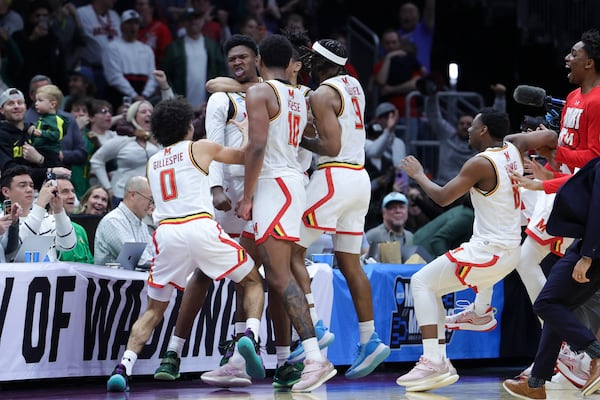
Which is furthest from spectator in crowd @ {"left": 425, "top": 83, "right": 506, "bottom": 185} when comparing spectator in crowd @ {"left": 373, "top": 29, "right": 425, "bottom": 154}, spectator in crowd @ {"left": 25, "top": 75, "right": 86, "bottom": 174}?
spectator in crowd @ {"left": 25, "top": 75, "right": 86, "bottom": 174}

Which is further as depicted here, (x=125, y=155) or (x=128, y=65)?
(x=128, y=65)

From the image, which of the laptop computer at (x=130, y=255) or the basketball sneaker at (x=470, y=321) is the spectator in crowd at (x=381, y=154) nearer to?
the basketball sneaker at (x=470, y=321)

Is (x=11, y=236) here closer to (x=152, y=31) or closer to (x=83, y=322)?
(x=83, y=322)

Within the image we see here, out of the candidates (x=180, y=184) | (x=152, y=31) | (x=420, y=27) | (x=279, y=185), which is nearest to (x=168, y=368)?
(x=180, y=184)

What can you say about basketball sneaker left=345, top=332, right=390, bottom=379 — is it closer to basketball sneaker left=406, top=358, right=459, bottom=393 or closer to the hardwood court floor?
the hardwood court floor

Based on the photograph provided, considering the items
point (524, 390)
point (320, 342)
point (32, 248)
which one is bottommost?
point (524, 390)

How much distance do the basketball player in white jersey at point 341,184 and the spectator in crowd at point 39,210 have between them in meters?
2.16

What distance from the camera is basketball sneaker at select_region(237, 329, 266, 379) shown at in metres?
7.68

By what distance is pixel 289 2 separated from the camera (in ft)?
55.4

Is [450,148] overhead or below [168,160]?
overhead

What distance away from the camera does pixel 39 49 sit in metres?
13.4

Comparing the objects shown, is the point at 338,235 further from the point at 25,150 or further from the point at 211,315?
the point at 25,150

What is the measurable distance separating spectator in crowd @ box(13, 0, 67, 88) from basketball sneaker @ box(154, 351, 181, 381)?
19.8 ft

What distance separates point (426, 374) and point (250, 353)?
4.78 feet
